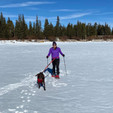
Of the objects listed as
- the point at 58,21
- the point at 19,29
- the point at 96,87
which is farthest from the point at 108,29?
the point at 96,87

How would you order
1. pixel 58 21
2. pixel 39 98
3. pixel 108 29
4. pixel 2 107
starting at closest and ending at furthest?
pixel 2 107, pixel 39 98, pixel 58 21, pixel 108 29

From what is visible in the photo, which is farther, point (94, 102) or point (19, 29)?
point (19, 29)

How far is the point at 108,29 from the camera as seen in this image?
115062 millimetres

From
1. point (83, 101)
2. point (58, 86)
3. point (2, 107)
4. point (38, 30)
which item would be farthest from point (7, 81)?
point (38, 30)

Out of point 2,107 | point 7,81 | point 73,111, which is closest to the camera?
point 73,111

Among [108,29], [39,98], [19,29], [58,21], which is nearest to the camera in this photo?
[39,98]

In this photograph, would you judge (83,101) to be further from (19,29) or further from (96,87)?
(19,29)

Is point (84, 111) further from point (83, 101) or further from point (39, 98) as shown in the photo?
A: point (39, 98)

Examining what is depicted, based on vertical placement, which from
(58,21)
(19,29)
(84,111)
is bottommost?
(84,111)

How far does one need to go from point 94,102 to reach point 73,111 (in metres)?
0.96

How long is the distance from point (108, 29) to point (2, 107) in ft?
391

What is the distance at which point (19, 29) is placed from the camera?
246ft

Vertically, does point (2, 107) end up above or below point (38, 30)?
below

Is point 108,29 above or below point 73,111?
above
